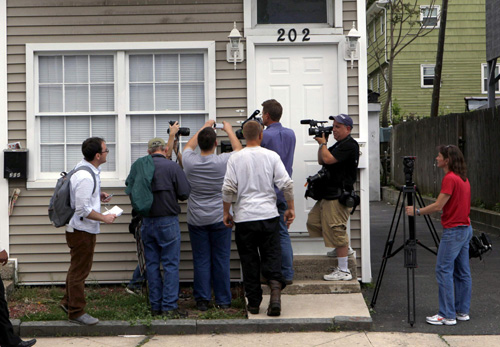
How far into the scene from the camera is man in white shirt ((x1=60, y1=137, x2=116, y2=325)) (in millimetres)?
6340

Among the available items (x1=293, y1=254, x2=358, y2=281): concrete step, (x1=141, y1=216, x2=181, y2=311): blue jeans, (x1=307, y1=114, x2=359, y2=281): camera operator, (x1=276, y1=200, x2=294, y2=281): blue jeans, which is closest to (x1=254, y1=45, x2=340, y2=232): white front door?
(x1=293, y1=254, x2=358, y2=281): concrete step

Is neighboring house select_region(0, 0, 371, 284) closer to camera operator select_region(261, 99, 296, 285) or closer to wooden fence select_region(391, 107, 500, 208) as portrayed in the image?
camera operator select_region(261, 99, 296, 285)

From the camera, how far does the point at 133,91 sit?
8.38 meters

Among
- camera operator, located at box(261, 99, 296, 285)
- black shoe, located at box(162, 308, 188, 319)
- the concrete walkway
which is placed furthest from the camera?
camera operator, located at box(261, 99, 296, 285)

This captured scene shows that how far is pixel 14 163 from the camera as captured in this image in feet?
26.7

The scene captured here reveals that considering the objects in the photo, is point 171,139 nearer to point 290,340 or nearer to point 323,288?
point 323,288

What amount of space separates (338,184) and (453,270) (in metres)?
1.52

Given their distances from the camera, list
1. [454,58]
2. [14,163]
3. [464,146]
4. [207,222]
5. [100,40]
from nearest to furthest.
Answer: [207,222] < [14,163] < [100,40] < [464,146] < [454,58]

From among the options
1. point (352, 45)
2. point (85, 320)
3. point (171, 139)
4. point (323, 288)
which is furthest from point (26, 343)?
point (352, 45)

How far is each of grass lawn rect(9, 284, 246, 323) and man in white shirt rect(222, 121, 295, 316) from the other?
447mm

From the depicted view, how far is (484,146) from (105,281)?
805 centimetres

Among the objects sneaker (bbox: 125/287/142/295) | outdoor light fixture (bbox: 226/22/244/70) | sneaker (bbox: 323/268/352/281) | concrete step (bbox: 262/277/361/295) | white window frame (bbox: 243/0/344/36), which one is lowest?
sneaker (bbox: 125/287/142/295)

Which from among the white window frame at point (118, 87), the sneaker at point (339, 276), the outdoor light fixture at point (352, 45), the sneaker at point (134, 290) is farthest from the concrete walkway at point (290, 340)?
the outdoor light fixture at point (352, 45)

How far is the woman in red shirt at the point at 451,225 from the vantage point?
6.42 metres
